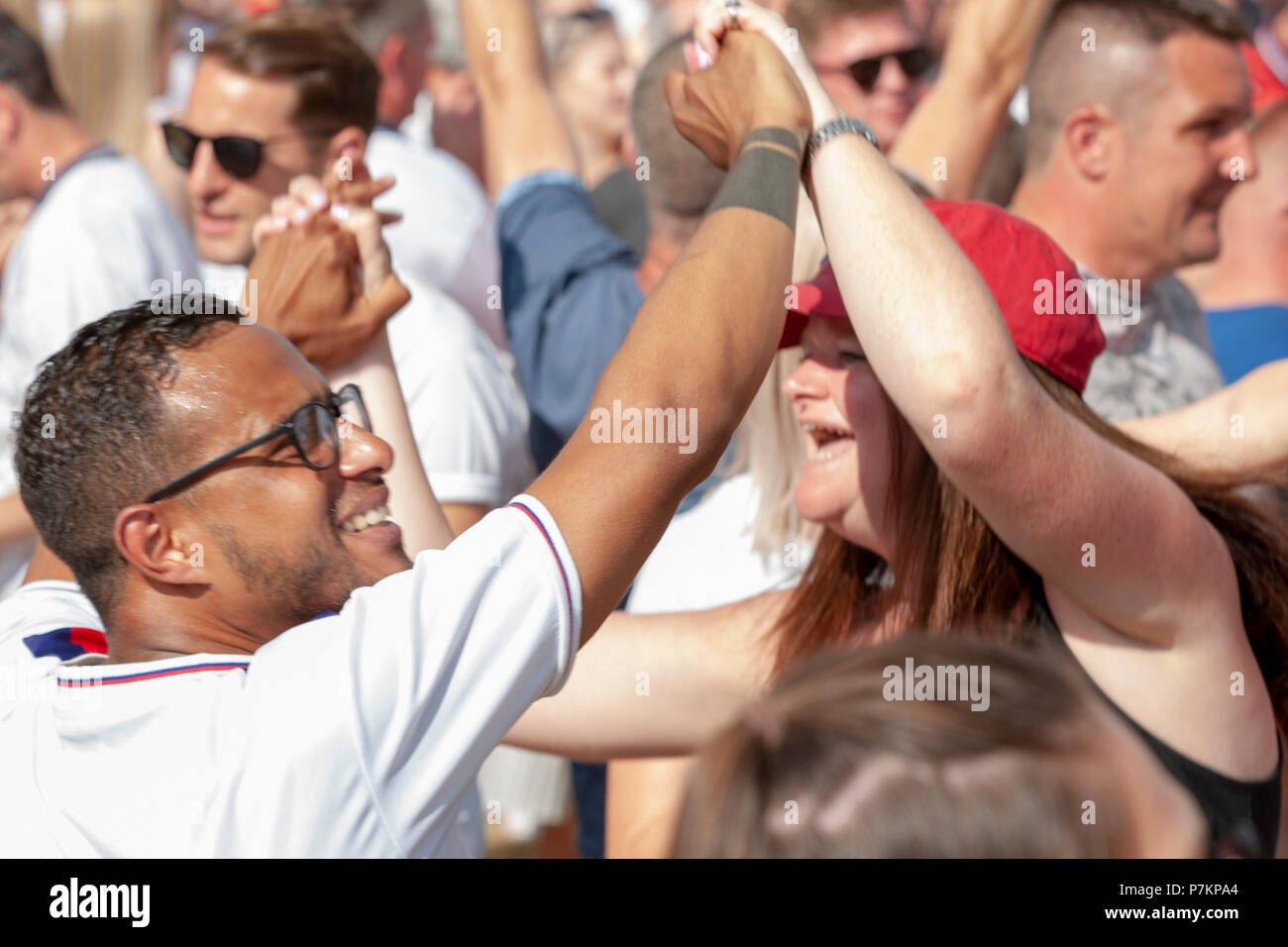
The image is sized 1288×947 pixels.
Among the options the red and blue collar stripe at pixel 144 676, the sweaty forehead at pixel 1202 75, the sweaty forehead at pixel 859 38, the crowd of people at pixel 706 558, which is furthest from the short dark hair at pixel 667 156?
the red and blue collar stripe at pixel 144 676

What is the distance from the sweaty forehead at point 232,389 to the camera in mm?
1561

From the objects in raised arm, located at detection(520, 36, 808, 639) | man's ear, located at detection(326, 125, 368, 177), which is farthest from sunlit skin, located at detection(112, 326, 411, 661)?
man's ear, located at detection(326, 125, 368, 177)

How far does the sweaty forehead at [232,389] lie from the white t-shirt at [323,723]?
268 mm

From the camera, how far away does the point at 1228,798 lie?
60.7 inches

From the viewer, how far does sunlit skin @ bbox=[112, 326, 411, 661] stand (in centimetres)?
156

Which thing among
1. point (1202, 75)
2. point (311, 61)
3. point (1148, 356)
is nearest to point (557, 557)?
point (1148, 356)

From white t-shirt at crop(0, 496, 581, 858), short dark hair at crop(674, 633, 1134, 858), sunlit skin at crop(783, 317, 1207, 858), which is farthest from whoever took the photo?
sunlit skin at crop(783, 317, 1207, 858)

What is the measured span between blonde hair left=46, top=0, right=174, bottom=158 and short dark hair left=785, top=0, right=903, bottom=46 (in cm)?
199

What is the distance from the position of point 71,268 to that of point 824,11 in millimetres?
2018

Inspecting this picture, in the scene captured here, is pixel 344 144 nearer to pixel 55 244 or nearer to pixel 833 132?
pixel 55 244

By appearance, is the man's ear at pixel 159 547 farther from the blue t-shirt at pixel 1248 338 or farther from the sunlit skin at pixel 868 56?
the blue t-shirt at pixel 1248 338

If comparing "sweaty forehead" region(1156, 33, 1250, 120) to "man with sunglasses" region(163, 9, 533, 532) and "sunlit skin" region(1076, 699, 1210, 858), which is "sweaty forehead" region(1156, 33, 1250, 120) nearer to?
"man with sunglasses" region(163, 9, 533, 532)
